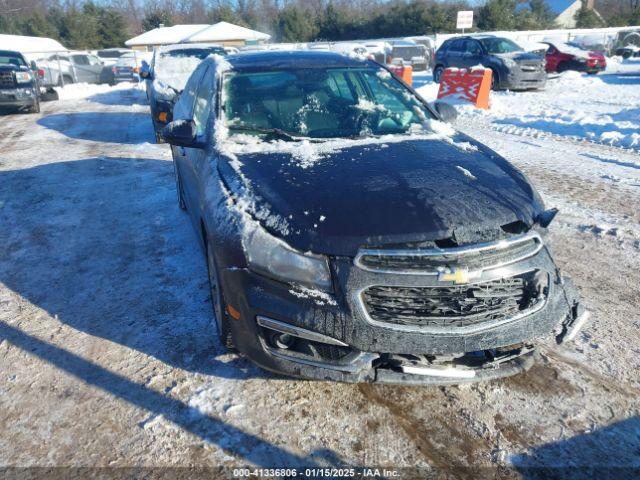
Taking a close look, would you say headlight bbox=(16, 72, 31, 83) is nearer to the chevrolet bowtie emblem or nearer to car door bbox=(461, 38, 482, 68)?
car door bbox=(461, 38, 482, 68)

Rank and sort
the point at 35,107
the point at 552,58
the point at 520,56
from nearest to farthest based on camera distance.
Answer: the point at 35,107
the point at 520,56
the point at 552,58

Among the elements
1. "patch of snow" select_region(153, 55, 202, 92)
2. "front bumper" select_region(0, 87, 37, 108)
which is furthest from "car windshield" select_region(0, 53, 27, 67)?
"patch of snow" select_region(153, 55, 202, 92)

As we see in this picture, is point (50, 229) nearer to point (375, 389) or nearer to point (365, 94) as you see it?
point (365, 94)

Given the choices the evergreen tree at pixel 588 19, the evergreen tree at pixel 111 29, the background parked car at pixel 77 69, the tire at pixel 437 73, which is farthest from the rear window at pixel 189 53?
the evergreen tree at pixel 588 19

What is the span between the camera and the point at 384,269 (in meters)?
2.33

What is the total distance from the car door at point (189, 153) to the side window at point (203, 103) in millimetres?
55

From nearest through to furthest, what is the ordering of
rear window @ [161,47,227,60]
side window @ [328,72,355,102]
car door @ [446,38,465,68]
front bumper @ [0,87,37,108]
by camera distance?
side window @ [328,72,355,102]
rear window @ [161,47,227,60]
front bumper @ [0,87,37,108]
car door @ [446,38,465,68]

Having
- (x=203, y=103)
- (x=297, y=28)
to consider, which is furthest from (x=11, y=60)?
(x=297, y=28)

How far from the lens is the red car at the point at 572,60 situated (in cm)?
1891

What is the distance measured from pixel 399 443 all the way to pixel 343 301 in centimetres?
75

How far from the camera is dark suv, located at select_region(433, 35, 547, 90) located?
1426cm

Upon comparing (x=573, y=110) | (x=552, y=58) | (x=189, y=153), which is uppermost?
(x=189, y=153)

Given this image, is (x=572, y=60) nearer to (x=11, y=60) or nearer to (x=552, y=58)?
(x=552, y=58)

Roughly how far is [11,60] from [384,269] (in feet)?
50.7
